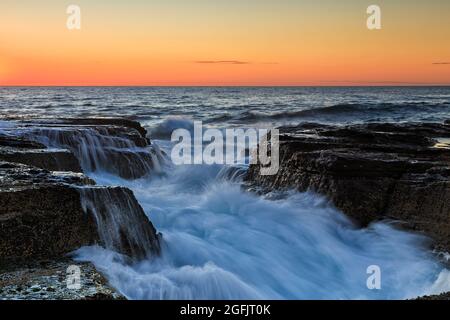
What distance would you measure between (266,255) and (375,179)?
2040 millimetres

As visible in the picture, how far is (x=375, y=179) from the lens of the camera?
717cm

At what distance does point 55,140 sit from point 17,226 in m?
6.35

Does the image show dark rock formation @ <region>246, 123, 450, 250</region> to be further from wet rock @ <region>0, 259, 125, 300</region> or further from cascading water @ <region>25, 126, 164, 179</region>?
wet rock @ <region>0, 259, 125, 300</region>

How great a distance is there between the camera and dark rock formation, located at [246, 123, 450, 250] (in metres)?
6.45

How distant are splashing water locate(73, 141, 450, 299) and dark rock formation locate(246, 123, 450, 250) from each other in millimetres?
235

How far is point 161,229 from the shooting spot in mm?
7043

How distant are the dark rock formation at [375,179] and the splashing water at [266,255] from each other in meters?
0.23

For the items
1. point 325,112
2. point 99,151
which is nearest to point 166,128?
point 99,151

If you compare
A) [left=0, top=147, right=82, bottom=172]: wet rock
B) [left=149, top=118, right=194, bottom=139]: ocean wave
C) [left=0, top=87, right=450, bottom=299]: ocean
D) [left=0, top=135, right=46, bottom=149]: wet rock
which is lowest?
[left=0, top=87, right=450, bottom=299]: ocean

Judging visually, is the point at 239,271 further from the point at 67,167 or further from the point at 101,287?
the point at 67,167

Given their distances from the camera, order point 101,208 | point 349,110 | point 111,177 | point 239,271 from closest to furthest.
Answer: point 101,208 → point 239,271 → point 111,177 → point 349,110

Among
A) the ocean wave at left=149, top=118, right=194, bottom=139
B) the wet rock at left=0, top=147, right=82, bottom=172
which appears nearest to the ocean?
the wet rock at left=0, top=147, right=82, bottom=172

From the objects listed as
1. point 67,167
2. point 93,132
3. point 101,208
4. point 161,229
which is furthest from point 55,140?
point 101,208

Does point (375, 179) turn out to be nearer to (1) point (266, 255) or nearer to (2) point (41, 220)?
(1) point (266, 255)
